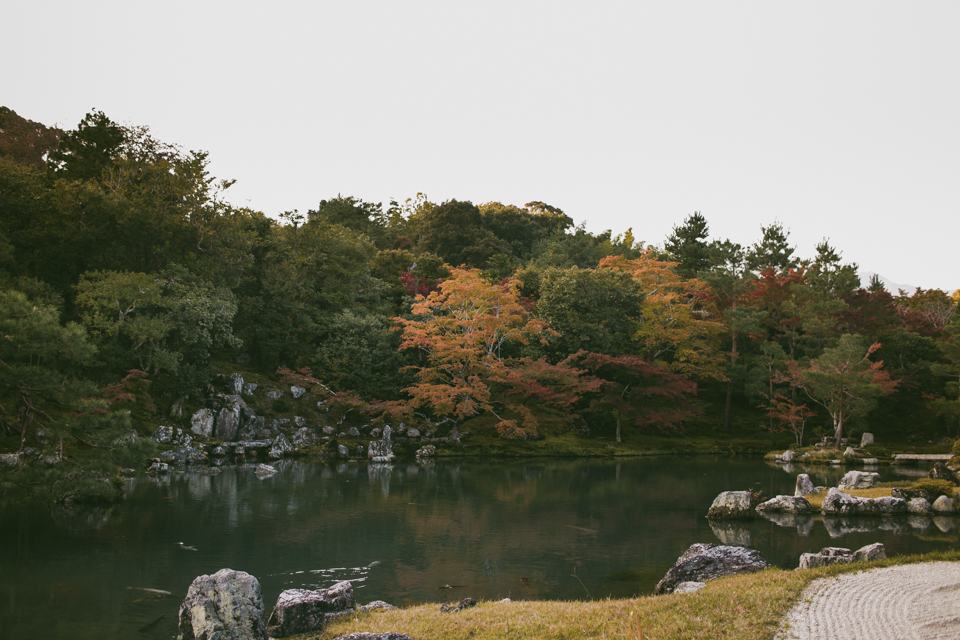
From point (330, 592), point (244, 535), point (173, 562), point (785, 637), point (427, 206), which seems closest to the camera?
point (785, 637)

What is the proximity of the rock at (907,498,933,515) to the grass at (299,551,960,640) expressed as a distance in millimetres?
8916

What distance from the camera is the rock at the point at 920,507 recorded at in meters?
13.6

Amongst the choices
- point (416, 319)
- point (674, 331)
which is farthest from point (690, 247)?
point (416, 319)

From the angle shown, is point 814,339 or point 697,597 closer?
point 697,597

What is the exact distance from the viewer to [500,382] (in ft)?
87.2

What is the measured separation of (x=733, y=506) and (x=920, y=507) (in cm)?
430

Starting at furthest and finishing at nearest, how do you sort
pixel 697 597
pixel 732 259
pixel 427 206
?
1. pixel 427 206
2. pixel 732 259
3. pixel 697 597

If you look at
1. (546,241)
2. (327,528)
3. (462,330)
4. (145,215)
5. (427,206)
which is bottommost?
(327,528)

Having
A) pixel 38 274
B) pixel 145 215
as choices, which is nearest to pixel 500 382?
pixel 145 215

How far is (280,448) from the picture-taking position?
2320 centimetres

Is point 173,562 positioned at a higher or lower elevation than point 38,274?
lower

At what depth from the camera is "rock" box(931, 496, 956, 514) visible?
13.5 m

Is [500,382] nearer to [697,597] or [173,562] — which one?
[173,562]

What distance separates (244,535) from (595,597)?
6740mm
